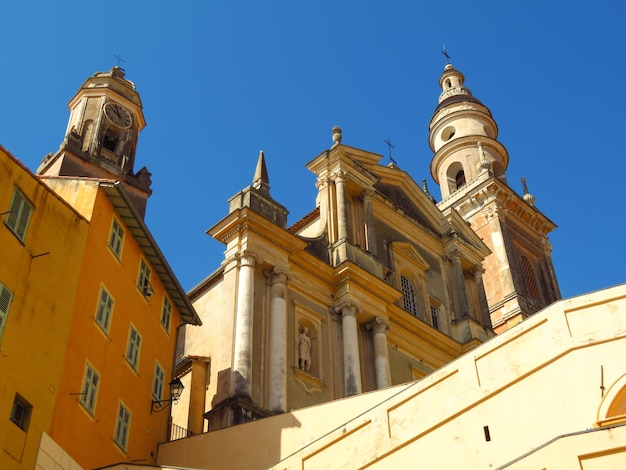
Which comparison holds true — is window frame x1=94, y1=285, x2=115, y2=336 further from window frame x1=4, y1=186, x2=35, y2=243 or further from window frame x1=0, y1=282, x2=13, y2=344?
window frame x1=0, y1=282, x2=13, y2=344

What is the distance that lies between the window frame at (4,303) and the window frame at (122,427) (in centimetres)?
398

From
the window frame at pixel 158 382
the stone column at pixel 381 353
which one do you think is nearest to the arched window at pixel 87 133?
the stone column at pixel 381 353

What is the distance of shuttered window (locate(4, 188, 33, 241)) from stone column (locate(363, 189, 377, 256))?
48.7ft

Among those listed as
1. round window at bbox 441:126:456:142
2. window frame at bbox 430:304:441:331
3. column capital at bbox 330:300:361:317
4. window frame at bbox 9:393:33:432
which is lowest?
window frame at bbox 9:393:33:432

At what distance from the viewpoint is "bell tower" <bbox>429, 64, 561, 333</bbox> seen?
4034cm

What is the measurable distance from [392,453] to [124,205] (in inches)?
327

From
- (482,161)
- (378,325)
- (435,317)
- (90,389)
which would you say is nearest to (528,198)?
(482,161)

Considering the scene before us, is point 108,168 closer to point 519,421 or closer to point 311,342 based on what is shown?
point 311,342

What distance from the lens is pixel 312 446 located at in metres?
15.6

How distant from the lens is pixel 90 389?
16.6m

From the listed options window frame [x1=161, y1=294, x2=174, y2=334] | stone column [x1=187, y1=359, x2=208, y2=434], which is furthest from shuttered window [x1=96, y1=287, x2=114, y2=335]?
stone column [x1=187, y1=359, x2=208, y2=434]

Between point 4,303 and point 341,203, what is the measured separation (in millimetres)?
16051

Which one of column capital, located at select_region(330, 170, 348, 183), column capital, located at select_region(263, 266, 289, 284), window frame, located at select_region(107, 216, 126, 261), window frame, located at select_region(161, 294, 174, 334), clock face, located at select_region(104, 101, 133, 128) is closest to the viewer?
window frame, located at select_region(107, 216, 126, 261)

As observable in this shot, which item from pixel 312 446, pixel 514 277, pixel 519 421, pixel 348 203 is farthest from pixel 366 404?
pixel 514 277
